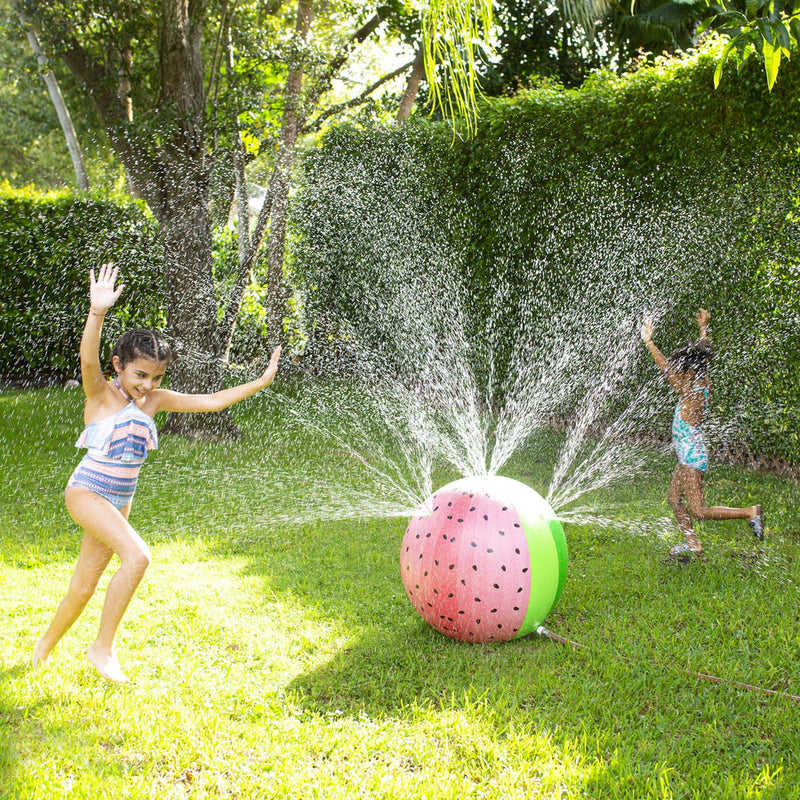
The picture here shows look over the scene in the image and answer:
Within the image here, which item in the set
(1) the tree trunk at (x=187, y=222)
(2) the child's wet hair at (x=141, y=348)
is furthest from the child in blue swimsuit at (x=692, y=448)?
(1) the tree trunk at (x=187, y=222)

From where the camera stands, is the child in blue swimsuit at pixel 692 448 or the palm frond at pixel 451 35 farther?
the child in blue swimsuit at pixel 692 448

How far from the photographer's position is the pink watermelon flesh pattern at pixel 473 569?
10.8 ft

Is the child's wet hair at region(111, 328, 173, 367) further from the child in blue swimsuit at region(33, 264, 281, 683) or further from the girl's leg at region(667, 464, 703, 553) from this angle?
the girl's leg at region(667, 464, 703, 553)

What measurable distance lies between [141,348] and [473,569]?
169cm

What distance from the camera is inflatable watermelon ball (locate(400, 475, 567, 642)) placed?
129 inches

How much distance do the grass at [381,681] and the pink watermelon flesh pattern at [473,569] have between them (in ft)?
0.51

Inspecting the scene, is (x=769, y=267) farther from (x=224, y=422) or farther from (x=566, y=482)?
(x=224, y=422)

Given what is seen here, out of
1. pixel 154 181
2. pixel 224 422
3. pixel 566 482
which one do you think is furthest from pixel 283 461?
pixel 154 181

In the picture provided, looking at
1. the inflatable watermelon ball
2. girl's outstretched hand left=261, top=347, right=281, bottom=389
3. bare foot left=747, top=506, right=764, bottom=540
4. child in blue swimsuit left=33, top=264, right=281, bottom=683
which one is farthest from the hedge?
child in blue swimsuit left=33, top=264, right=281, bottom=683

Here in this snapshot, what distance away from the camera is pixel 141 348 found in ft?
10.4

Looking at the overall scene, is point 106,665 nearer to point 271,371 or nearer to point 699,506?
point 271,371

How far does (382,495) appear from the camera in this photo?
623cm

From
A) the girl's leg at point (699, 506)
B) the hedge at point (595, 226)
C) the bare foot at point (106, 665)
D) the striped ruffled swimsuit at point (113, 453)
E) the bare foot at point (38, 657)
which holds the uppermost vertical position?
the hedge at point (595, 226)

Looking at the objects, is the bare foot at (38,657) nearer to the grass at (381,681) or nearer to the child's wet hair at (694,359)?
the grass at (381,681)
